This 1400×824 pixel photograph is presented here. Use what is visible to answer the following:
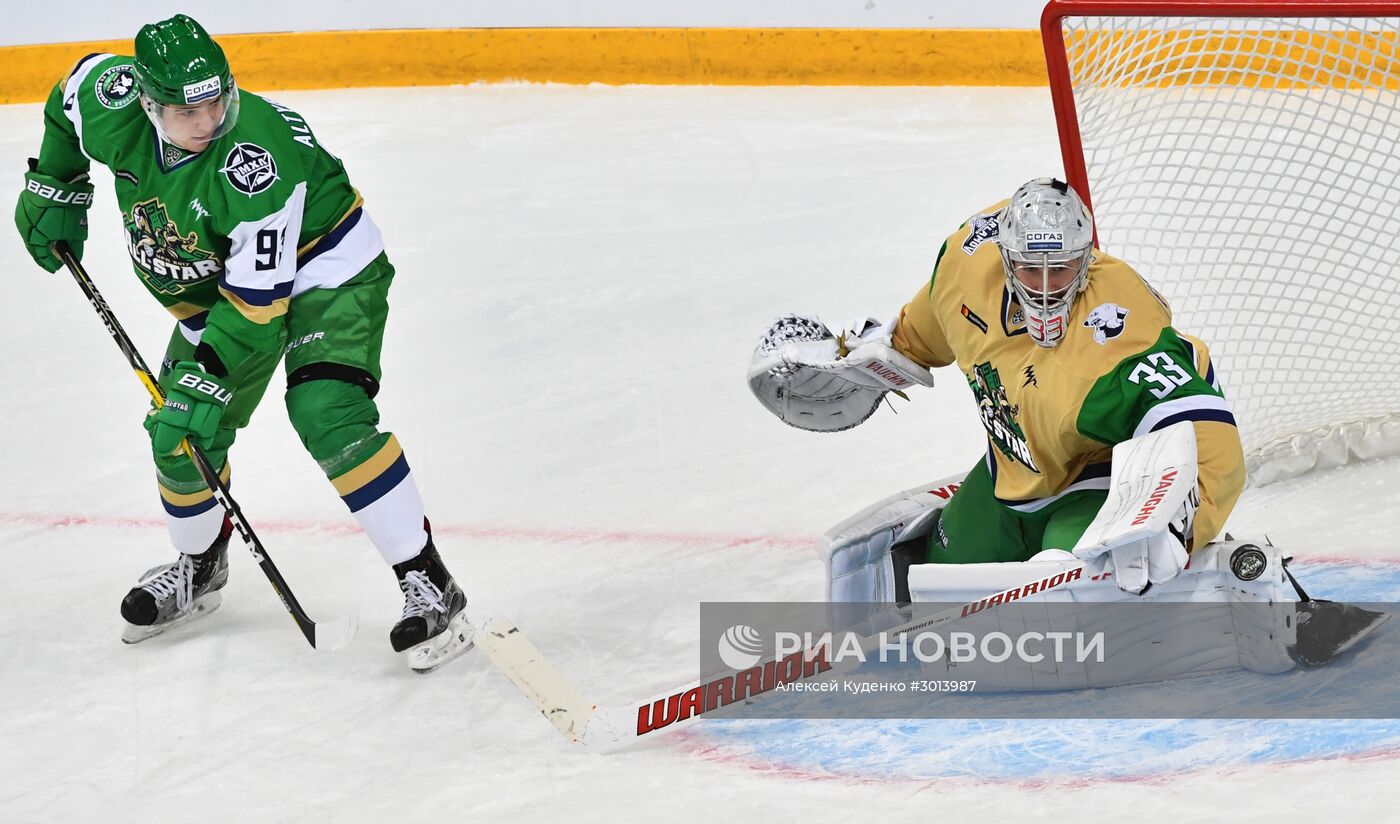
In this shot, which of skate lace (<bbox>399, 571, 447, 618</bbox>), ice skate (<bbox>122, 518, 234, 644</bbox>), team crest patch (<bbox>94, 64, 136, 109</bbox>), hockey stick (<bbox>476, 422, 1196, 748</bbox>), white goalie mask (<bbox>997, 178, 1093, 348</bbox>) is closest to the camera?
hockey stick (<bbox>476, 422, 1196, 748</bbox>)

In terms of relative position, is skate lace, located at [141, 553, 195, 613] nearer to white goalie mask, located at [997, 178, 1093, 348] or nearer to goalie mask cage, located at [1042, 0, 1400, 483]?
white goalie mask, located at [997, 178, 1093, 348]

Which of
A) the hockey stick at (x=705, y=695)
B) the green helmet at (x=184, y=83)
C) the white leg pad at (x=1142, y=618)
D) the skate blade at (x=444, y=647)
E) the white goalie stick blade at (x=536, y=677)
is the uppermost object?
the green helmet at (x=184, y=83)

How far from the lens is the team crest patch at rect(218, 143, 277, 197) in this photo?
2582 millimetres

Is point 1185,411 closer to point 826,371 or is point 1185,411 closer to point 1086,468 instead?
point 1086,468

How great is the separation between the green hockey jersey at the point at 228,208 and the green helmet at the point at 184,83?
0.18 feet

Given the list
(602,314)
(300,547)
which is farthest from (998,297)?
(602,314)

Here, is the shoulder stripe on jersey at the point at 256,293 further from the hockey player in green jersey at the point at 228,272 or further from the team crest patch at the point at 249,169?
the team crest patch at the point at 249,169

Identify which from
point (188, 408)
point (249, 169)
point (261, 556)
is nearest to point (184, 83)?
point (249, 169)

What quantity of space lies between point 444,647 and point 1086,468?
1.17 metres

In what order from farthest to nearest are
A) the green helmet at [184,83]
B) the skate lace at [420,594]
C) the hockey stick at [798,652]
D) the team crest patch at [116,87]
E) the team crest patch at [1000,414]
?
the skate lace at [420,594]
the team crest patch at [116,87]
the team crest patch at [1000,414]
the green helmet at [184,83]
the hockey stick at [798,652]

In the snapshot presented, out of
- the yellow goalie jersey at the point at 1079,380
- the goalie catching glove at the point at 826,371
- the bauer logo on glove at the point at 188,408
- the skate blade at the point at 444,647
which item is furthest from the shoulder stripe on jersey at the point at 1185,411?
the bauer logo on glove at the point at 188,408

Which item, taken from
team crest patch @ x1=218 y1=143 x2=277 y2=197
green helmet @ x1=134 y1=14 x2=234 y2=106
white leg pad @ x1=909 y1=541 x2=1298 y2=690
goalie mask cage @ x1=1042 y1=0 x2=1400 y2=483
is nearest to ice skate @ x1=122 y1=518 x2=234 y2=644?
team crest patch @ x1=218 y1=143 x2=277 y2=197

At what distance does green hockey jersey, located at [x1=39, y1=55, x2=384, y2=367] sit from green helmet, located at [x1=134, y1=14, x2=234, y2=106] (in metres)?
0.12

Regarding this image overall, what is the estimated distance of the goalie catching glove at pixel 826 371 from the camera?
2.87m
